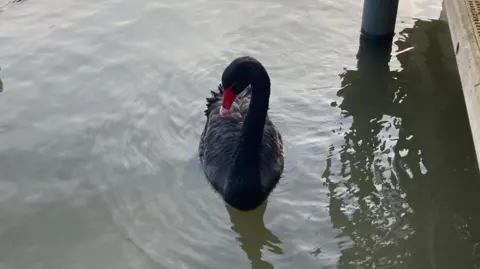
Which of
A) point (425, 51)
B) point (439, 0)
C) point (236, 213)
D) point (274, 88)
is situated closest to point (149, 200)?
point (236, 213)

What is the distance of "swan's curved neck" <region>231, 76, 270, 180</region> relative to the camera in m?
3.91

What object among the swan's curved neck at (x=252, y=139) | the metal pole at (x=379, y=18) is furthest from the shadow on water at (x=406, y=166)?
the swan's curved neck at (x=252, y=139)

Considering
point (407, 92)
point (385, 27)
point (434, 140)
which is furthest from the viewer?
point (385, 27)

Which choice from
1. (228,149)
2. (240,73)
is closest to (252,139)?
(228,149)

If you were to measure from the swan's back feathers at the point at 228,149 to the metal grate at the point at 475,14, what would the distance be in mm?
1381

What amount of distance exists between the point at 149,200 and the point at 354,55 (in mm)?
2382

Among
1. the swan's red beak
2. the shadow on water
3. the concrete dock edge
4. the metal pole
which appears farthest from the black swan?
the metal pole

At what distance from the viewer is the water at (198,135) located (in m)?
3.76

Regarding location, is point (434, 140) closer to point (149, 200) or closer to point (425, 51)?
point (425, 51)

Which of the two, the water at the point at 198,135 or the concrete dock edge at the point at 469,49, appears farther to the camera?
the water at the point at 198,135

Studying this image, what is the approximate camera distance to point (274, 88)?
5180 mm

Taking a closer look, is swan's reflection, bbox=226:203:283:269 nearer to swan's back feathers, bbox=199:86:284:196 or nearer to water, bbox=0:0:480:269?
water, bbox=0:0:480:269

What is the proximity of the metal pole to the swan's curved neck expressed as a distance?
189 cm

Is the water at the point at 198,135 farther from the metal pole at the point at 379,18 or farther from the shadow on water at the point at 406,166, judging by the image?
the metal pole at the point at 379,18
